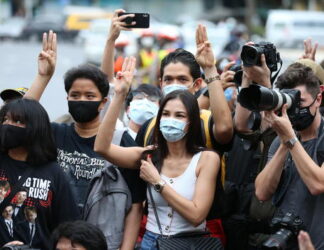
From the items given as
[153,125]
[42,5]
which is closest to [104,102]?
[153,125]

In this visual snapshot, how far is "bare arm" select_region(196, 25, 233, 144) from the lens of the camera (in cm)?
564

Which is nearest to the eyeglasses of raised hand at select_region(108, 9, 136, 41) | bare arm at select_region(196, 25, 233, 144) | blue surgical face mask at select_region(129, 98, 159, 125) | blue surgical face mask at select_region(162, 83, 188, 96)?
blue surgical face mask at select_region(129, 98, 159, 125)

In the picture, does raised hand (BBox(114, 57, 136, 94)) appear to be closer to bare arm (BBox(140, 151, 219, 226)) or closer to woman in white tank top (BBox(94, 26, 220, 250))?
woman in white tank top (BBox(94, 26, 220, 250))

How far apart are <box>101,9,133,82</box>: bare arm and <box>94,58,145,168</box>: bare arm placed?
3.10 ft

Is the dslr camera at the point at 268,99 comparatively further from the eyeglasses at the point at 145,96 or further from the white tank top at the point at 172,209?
the eyeglasses at the point at 145,96

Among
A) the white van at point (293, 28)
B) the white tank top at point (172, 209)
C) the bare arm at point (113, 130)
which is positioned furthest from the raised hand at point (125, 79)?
the white van at point (293, 28)

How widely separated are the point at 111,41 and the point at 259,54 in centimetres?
152

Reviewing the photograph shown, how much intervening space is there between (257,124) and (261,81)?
0.99 feet

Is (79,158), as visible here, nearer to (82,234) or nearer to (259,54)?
(82,234)

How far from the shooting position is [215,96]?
568 cm

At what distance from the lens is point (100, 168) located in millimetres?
5867

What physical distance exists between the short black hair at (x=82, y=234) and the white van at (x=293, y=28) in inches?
1203

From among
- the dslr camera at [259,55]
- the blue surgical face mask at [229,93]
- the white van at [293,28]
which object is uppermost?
the dslr camera at [259,55]

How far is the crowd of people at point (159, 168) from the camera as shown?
201 inches
